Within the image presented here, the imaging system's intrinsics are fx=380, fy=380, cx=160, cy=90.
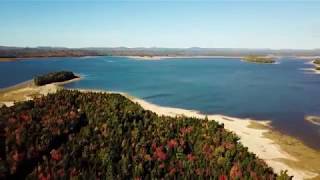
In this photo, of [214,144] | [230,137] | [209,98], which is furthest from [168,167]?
[209,98]

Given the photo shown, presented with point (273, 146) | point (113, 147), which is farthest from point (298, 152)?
point (113, 147)

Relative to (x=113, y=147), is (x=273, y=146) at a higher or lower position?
lower

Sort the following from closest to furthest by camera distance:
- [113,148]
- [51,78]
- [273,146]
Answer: [113,148], [273,146], [51,78]

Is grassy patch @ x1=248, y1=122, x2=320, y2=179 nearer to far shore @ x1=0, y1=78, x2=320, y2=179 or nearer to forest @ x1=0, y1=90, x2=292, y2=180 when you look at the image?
far shore @ x1=0, y1=78, x2=320, y2=179

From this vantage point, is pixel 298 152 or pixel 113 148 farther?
pixel 298 152

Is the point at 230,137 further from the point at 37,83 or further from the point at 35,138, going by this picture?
the point at 37,83

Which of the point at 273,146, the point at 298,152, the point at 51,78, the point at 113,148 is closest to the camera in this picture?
the point at 113,148

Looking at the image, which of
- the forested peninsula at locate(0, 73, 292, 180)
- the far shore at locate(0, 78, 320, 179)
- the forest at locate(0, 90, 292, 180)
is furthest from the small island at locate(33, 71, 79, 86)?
the forested peninsula at locate(0, 73, 292, 180)

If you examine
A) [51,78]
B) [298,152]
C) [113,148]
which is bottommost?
[298,152]

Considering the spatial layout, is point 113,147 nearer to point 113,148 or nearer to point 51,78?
point 113,148
